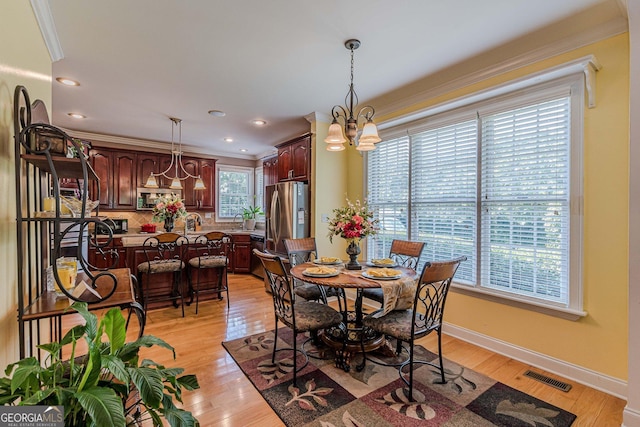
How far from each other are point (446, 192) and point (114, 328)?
312 centimetres

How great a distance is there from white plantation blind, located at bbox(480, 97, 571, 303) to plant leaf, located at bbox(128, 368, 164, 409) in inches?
113

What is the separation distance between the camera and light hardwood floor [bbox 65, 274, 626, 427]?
1922 mm

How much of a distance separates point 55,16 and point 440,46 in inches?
119

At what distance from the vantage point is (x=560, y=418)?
1.88 meters

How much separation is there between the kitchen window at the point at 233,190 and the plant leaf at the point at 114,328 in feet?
19.7

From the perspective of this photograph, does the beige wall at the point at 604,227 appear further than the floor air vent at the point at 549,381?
No

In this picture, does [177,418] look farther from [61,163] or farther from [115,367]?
[61,163]

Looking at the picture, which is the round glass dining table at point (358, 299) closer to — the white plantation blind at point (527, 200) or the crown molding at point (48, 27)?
the white plantation blind at point (527, 200)

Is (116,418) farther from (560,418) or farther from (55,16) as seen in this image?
(55,16)

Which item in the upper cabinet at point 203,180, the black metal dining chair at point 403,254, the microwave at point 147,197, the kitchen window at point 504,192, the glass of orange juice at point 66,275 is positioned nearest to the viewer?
the glass of orange juice at point 66,275

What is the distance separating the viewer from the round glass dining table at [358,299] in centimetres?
218

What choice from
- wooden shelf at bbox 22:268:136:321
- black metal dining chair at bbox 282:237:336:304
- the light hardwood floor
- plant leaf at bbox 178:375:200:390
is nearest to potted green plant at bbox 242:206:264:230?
the light hardwood floor

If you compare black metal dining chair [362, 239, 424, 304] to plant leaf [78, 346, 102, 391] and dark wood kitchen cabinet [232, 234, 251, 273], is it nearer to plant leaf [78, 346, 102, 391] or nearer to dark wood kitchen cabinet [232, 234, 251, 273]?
plant leaf [78, 346, 102, 391]

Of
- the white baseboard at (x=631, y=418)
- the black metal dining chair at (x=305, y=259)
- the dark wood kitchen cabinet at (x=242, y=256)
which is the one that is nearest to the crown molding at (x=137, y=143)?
the dark wood kitchen cabinet at (x=242, y=256)
